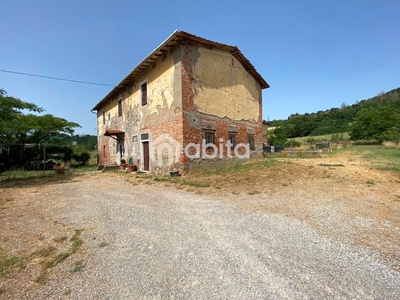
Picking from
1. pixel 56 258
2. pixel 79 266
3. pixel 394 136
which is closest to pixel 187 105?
pixel 56 258

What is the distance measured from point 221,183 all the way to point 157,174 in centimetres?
483

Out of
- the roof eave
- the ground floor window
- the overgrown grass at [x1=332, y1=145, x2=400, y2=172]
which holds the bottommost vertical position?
the overgrown grass at [x1=332, y1=145, x2=400, y2=172]

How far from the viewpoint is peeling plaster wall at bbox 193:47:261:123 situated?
37.9ft

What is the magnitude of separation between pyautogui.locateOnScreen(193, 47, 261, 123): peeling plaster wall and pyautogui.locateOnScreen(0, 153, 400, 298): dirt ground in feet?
14.3

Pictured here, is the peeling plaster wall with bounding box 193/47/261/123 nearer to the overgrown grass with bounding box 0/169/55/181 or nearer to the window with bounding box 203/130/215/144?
the window with bounding box 203/130/215/144

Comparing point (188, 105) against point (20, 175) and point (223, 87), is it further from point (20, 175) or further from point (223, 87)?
point (20, 175)

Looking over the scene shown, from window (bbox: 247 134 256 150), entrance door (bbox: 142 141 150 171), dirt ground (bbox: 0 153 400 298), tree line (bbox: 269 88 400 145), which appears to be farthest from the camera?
tree line (bbox: 269 88 400 145)

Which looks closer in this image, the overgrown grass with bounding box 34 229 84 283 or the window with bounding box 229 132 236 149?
the overgrown grass with bounding box 34 229 84 283

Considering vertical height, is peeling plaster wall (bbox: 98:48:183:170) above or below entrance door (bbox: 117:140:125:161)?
above

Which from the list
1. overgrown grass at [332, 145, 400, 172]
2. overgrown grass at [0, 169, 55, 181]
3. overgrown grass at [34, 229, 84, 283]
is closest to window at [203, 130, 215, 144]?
overgrown grass at [332, 145, 400, 172]

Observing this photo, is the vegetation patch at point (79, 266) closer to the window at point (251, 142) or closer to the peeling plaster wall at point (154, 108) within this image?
the peeling plaster wall at point (154, 108)

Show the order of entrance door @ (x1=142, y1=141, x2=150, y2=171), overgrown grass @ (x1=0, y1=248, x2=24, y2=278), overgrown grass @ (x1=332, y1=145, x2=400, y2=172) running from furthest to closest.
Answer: entrance door @ (x1=142, y1=141, x2=150, y2=171) < overgrown grass @ (x1=332, y1=145, x2=400, y2=172) < overgrown grass @ (x1=0, y1=248, x2=24, y2=278)

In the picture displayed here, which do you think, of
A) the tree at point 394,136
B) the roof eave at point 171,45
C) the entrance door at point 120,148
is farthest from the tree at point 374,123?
the entrance door at point 120,148

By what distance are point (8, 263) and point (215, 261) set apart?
297 cm
